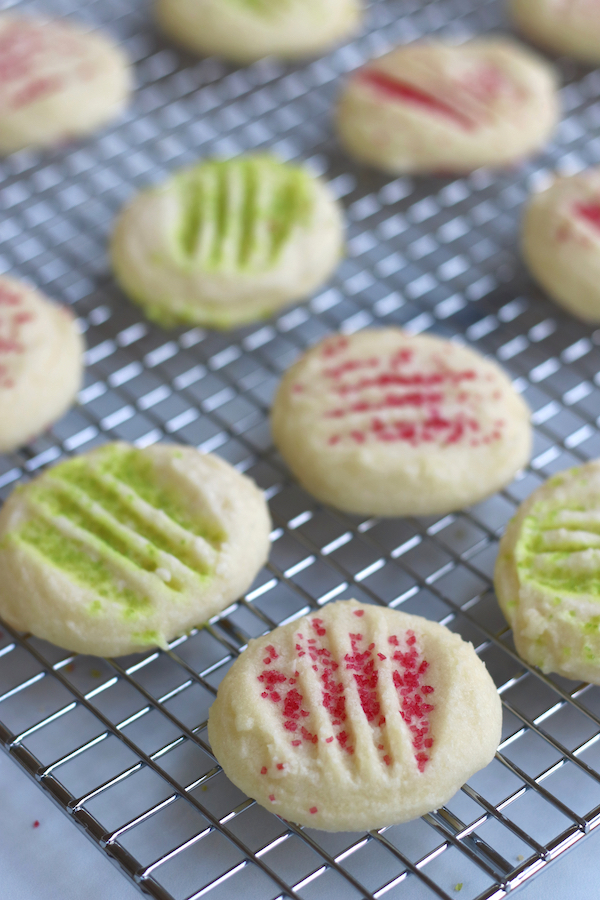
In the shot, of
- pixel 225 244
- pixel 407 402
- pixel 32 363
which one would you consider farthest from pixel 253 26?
pixel 407 402

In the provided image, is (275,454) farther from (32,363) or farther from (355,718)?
(355,718)

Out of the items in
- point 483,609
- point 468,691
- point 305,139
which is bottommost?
point 483,609

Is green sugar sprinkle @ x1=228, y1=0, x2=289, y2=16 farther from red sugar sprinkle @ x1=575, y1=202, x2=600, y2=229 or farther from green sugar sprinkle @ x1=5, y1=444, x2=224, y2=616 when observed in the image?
green sugar sprinkle @ x1=5, y1=444, x2=224, y2=616

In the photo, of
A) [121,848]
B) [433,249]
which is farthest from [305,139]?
[121,848]

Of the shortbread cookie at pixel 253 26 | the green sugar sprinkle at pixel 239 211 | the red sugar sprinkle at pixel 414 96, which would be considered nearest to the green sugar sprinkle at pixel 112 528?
the green sugar sprinkle at pixel 239 211

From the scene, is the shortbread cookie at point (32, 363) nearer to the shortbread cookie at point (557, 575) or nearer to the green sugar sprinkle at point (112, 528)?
the green sugar sprinkle at point (112, 528)

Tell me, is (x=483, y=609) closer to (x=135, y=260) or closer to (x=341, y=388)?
(x=341, y=388)
